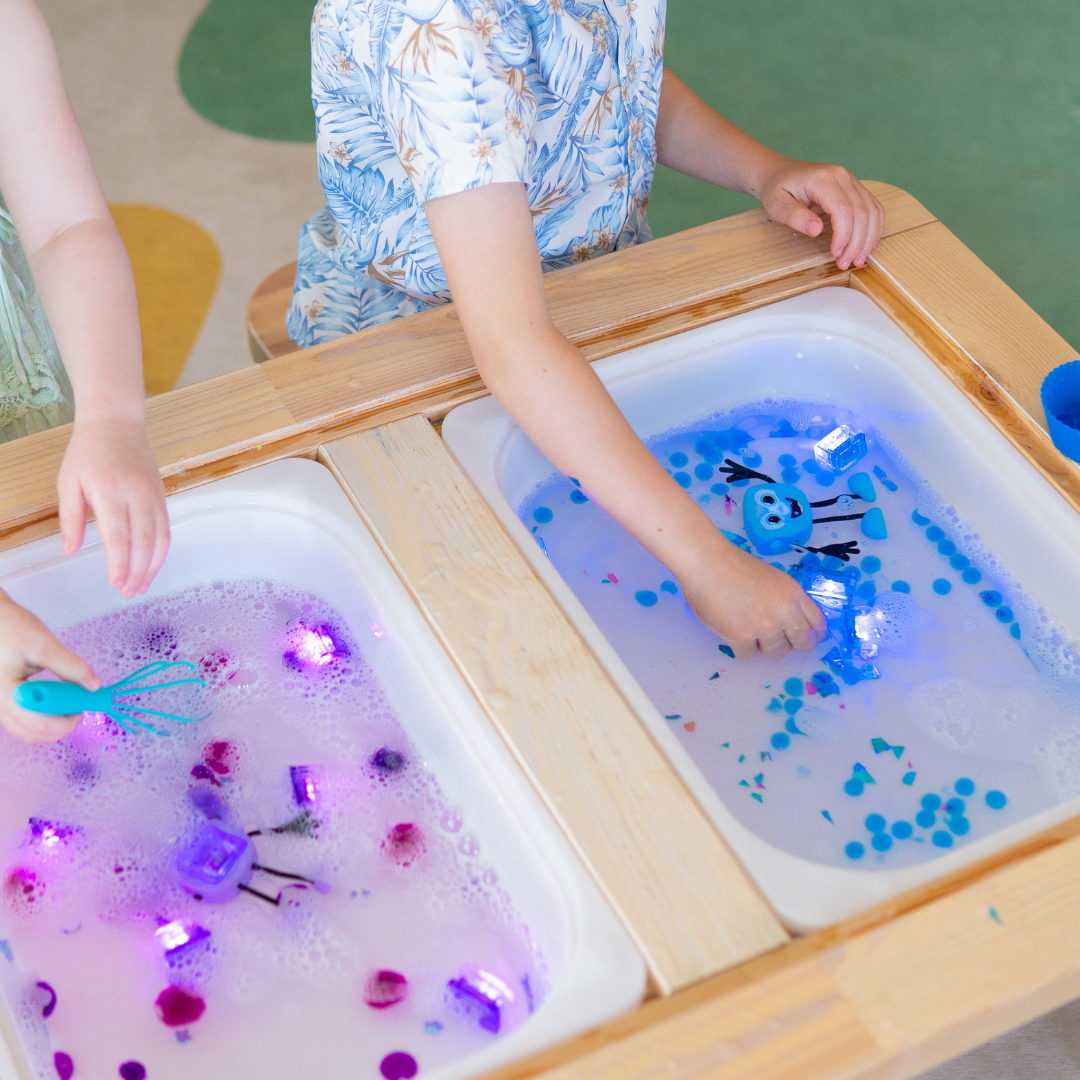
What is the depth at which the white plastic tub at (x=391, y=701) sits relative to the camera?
0.63 metres

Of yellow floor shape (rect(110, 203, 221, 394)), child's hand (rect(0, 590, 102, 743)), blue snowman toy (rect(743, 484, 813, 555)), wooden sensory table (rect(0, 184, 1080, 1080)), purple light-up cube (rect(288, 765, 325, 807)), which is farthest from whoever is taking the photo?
yellow floor shape (rect(110, 203, 221, 394))

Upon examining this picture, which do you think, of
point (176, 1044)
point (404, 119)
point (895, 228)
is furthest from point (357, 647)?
point (895, 228)

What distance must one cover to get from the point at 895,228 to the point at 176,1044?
0.89 m

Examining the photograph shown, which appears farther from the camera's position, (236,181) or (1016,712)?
(236,181)

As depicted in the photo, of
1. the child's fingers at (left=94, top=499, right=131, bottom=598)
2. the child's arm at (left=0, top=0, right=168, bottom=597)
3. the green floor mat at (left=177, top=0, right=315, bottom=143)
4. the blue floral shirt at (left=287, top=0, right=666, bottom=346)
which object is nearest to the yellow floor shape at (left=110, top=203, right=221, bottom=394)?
the green floor mat at (left=177, top=0, right=315, bottom=143)

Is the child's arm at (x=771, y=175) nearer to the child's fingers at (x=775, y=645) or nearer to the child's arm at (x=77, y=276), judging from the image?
the child's fingers at (x=775, y=645)

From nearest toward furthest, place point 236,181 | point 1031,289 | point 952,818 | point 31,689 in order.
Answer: point 31,689
point 952,818
point 1031,289
point 236,181

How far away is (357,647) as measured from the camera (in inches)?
34.3

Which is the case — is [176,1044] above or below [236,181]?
below

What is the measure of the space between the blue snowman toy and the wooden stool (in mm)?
595

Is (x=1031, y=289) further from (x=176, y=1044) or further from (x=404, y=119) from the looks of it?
(x=176, y=1044)

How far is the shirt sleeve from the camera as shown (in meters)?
0.82

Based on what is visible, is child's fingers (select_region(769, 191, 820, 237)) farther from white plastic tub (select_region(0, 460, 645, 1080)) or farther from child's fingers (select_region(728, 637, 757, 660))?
white plastic tub (select_region(0, 460, 645, 1080))

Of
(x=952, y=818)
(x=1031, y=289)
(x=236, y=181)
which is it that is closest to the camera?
(x=952, y=818)
